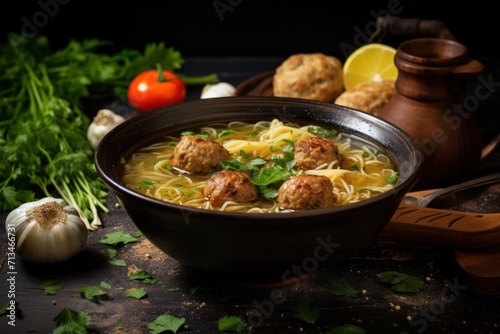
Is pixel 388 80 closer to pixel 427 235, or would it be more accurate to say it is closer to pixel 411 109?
pixel 411 109

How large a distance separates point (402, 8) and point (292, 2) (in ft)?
3.85

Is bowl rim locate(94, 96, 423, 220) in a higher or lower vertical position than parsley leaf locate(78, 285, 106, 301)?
higher

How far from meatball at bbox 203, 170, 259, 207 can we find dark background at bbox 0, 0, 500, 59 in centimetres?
408

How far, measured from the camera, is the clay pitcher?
16.1ft

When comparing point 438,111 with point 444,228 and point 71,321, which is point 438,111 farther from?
point 71,321

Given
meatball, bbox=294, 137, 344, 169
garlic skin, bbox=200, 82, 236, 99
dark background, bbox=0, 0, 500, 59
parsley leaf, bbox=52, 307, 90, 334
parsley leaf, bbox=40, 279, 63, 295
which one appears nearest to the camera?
parsley leaf, bbox=52, 307, 90, 334

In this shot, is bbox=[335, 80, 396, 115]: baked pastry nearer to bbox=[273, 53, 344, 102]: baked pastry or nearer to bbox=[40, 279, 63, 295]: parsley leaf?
bbox=[273, 53, 344, 102]: baked pastry

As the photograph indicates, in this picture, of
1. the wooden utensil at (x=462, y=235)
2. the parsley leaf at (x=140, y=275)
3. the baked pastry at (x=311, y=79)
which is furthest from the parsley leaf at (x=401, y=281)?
the baked pastry at (x=311, y=79)

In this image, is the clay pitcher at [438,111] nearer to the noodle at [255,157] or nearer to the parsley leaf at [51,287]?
the noodle at [255,157]

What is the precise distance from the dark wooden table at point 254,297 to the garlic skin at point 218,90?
244cm

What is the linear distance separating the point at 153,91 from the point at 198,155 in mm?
A: 2667

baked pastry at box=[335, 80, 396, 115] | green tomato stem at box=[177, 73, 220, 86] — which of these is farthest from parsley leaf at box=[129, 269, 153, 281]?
green tomato stem at box=[177, 73, 220, 86]

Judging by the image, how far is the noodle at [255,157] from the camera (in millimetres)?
3969

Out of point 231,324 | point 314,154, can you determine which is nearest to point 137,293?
point 231,324
